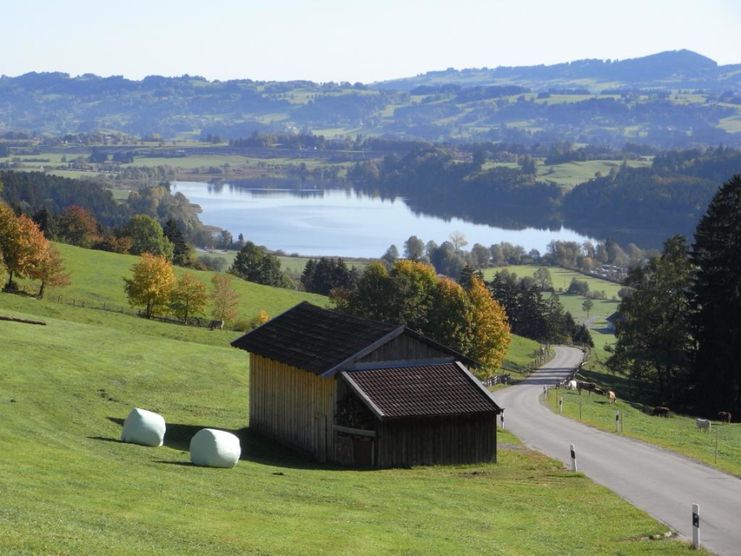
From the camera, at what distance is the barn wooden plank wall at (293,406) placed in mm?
39594

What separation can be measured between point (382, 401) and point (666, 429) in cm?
2245

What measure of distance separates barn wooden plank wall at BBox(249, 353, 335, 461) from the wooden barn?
4 cm

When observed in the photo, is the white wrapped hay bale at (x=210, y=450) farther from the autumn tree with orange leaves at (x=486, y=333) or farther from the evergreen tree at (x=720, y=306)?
the autumn tree with orange leaves at (x=486, y=333)

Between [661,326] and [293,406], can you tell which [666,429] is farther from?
[661,326]

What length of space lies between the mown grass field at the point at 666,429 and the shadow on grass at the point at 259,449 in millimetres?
13500

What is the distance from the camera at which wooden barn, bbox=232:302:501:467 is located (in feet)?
126

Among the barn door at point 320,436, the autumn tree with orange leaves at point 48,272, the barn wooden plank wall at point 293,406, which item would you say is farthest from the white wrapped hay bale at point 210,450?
the autumn tree with orange leaves at point 48,272

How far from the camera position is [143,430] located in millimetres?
34812

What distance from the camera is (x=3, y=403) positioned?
119ft

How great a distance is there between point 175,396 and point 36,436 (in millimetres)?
17596

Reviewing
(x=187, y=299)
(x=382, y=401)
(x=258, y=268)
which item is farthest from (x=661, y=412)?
(x=258, y=268)

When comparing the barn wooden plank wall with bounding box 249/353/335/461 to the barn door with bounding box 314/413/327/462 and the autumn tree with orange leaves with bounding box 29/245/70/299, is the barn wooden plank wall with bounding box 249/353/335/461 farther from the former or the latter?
the autumn tree with orange leaves with bounding box 29/245/70/299

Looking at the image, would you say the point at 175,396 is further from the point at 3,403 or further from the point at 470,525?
the point at 470,525

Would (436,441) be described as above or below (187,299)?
above
